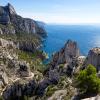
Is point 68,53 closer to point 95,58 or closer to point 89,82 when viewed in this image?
point 95,58

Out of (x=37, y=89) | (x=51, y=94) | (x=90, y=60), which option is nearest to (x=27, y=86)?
(x=37, y=89)

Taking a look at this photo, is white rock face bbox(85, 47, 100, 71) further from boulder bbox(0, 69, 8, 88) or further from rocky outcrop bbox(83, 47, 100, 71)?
boulder bbox(0, 69, 8, 88)

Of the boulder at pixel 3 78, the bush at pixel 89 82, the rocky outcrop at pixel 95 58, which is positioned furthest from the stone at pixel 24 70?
the bush at pixel 89 82

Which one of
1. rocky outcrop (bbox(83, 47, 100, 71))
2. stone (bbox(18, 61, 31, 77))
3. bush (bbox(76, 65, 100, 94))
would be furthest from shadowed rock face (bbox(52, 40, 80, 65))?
bush (bbox(76, 65, 100, 94))

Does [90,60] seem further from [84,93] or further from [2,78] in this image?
[2,78]

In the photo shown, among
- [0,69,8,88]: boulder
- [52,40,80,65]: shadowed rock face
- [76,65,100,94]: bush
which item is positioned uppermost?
[76,65,100,94]: bush

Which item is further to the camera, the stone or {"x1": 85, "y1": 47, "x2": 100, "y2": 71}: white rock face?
the stone

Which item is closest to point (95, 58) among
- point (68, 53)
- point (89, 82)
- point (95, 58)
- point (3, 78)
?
point (95, 58)

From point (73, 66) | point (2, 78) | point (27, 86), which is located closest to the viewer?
point (73, 66)

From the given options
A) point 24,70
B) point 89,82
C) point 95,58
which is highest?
point 89,82

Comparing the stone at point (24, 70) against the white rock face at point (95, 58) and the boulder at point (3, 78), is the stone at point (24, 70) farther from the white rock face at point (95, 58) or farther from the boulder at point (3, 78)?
the white rock face at point (95, 58)

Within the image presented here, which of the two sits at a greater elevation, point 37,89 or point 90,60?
point 90,60
